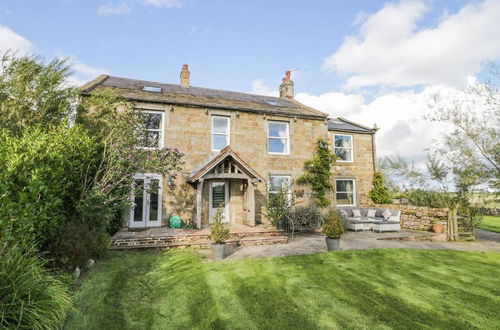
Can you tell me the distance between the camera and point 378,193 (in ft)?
54.0

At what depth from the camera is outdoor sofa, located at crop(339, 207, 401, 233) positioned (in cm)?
1286

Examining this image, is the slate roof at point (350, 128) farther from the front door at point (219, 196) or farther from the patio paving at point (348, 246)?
the front door at point (219, 196)

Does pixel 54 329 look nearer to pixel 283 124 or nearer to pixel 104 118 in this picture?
pixel 104 118

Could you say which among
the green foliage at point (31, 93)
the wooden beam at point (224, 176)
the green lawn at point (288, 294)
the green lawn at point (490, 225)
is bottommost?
the green lawn at point (490, 225)

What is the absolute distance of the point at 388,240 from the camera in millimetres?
11039

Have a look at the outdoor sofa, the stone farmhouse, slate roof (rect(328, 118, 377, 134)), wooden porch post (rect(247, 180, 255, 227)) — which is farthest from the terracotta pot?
wooden porch post (rect(247, 180, 255, 227))

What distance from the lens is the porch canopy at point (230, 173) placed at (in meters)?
11.0

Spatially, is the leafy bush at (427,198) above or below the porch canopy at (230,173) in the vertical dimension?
below

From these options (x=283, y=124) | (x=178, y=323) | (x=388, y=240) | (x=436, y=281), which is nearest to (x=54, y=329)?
(x=178, y=323)

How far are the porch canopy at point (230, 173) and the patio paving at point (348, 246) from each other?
8.09 feet

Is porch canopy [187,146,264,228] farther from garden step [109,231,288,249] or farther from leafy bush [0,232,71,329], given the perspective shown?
leafy bush [0,232,71,329]

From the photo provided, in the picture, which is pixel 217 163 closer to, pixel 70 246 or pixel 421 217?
pixel 70 246

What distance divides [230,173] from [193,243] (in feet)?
11.6

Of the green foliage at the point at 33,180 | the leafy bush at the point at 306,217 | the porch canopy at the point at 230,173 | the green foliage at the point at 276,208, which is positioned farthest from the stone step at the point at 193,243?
the green foliage at the point at 33,180
